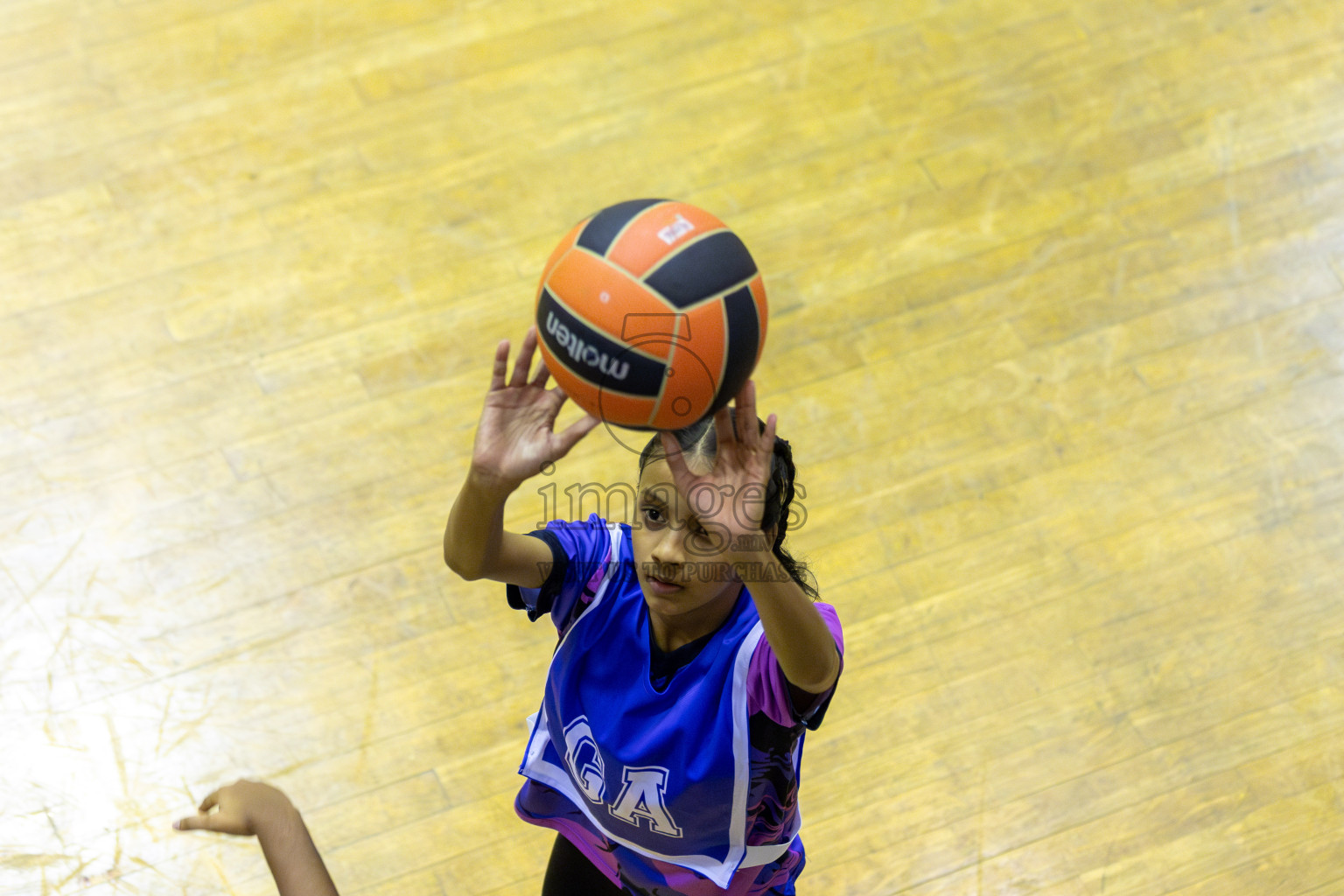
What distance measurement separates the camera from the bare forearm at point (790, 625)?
1558 millimetres

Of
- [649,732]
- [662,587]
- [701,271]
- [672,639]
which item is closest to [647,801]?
[649,732]

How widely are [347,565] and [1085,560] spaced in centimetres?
202

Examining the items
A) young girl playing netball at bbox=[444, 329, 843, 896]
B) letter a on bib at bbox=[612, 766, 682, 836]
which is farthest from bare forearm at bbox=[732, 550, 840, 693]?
letter a on bib at bbox=[612, 766, 682, 836]

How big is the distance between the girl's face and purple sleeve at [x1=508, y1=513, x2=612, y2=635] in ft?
0.45

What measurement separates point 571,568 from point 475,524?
0.24 m

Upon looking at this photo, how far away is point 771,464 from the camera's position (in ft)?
5.63

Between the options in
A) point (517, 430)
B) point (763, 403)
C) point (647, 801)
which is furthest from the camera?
point (763, 403)

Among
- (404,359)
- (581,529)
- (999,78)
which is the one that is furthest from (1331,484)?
(404,359)

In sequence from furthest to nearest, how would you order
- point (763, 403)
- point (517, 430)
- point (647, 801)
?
point (763, 403) < point (647, 801) < point (517, 430)

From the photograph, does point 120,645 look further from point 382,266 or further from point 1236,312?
point 1236,312

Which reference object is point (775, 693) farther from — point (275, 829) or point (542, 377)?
point (275, 829)

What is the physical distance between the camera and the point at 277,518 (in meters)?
3.36

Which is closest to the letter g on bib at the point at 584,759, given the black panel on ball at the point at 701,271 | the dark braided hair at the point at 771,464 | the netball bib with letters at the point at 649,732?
the netball bib with letters at the point at 649,732

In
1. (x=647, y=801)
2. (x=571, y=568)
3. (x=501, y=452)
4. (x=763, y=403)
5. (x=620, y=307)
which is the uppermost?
(x=620, y=307)
